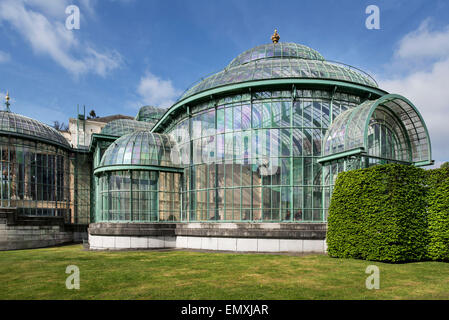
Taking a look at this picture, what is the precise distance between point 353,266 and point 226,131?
13.1 meters

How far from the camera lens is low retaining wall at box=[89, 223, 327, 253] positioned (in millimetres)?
20234

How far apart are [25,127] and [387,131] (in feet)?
111

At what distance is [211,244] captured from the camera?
22656 millimetres

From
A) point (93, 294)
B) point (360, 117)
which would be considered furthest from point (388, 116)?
point (93, 294)

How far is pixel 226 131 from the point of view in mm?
24312

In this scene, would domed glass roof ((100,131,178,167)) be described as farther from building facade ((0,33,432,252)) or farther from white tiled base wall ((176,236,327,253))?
white tiled base wall ((176,236,327,253))

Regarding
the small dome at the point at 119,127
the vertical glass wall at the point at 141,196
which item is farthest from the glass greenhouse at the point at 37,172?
the vertical glass wall at the point at 141,196

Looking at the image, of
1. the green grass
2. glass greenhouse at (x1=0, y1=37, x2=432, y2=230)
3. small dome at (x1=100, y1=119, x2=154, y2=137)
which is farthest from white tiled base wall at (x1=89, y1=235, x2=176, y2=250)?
small dome at (x1=100, y1=119, x2=154, y2=137)

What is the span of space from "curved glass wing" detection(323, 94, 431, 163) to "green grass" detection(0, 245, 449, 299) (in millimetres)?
7704

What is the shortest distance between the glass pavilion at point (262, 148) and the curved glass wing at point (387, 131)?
0.22 feet

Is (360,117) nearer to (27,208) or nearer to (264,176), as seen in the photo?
(264,176)

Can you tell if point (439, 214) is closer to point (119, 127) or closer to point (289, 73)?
point (289, 73)

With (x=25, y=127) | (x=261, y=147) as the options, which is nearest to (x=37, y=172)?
(x=25, y=127)

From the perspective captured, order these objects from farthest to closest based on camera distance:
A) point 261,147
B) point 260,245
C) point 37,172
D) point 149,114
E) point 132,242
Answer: point 149,114 < point 37,172 < point 132,242 < point 261,147 < point 260,245
